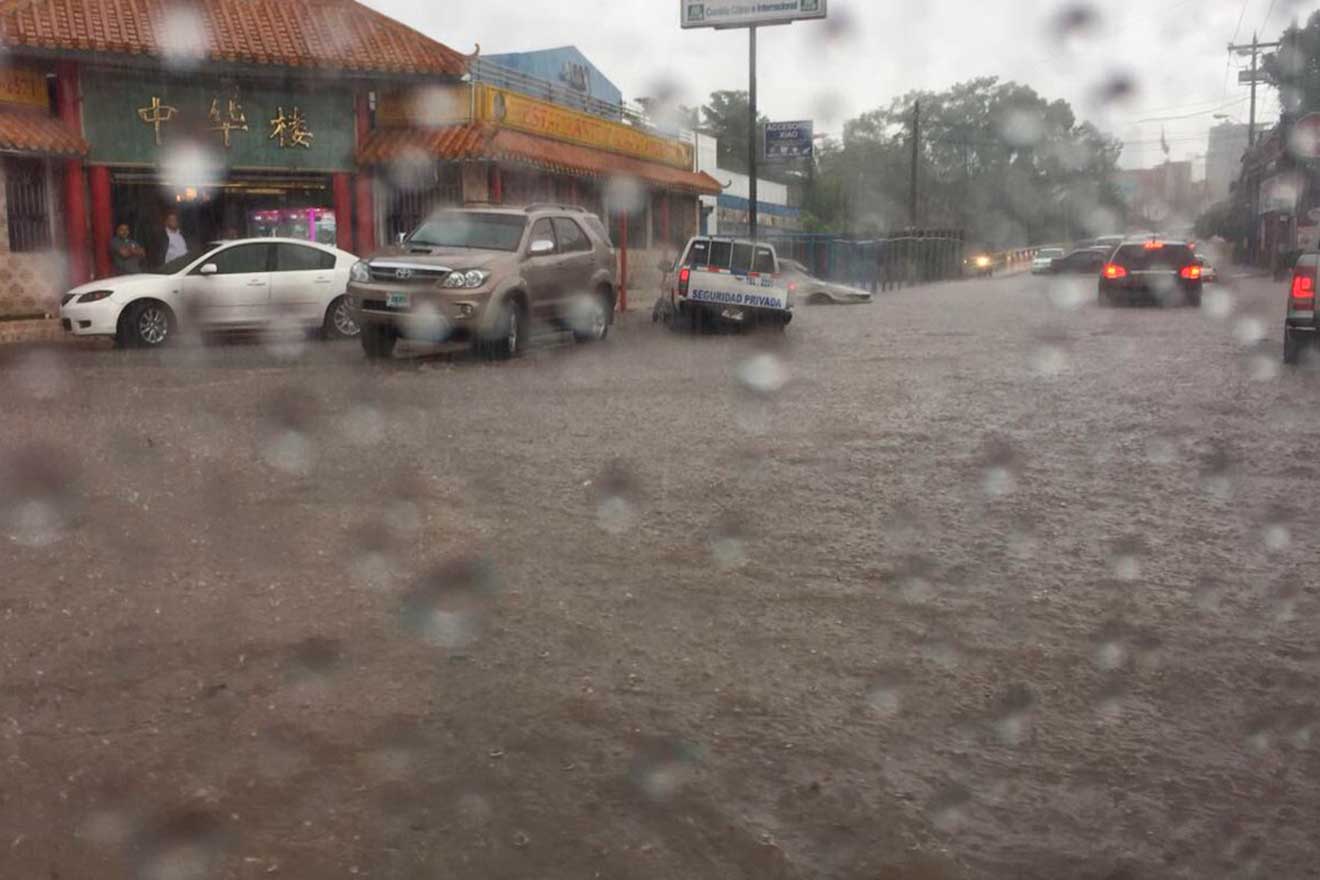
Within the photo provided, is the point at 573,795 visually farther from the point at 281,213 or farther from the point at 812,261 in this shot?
the point at 812,261

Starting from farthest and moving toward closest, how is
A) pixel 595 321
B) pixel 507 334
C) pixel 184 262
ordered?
1. pixel 595 321
2. pixel 184 262
3. pixel 507 334

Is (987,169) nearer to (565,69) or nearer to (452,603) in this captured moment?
(565,69)

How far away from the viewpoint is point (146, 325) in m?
16.7

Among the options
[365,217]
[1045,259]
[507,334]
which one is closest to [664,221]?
[365,217]

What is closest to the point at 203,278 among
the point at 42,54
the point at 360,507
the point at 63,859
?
the point at 42,54

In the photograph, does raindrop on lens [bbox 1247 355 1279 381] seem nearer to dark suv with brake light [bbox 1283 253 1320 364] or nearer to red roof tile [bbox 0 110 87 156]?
dark suv with brake light [bbox 1283 253 1320 364]

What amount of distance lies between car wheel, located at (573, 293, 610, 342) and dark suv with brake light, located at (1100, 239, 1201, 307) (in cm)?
1348

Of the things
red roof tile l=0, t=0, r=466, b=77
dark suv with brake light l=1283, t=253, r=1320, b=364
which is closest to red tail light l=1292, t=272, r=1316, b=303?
dark suv with brake light l=1283, t=253, r=1320, b=364

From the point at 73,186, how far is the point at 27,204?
84cm

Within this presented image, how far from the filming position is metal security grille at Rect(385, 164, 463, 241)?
974 inches

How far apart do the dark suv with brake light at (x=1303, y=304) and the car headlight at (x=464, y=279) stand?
29.1 ft

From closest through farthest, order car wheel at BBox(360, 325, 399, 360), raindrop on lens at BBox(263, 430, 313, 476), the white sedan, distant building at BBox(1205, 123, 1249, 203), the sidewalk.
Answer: raindrop on lens at BBox(263, 430, 313, 476) < car wheel at BBox(360, 325, 399, 360) < the white sedan < the sidewalk < distant building at BBox(1205, 123, 1249, 203)

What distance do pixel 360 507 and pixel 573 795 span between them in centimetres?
380

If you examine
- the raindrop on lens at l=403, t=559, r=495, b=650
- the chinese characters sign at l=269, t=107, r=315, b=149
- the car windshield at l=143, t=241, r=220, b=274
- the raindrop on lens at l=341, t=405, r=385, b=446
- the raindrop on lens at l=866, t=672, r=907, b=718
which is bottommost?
the raindrop on lens at l=866, t=672, r=907, b=718
